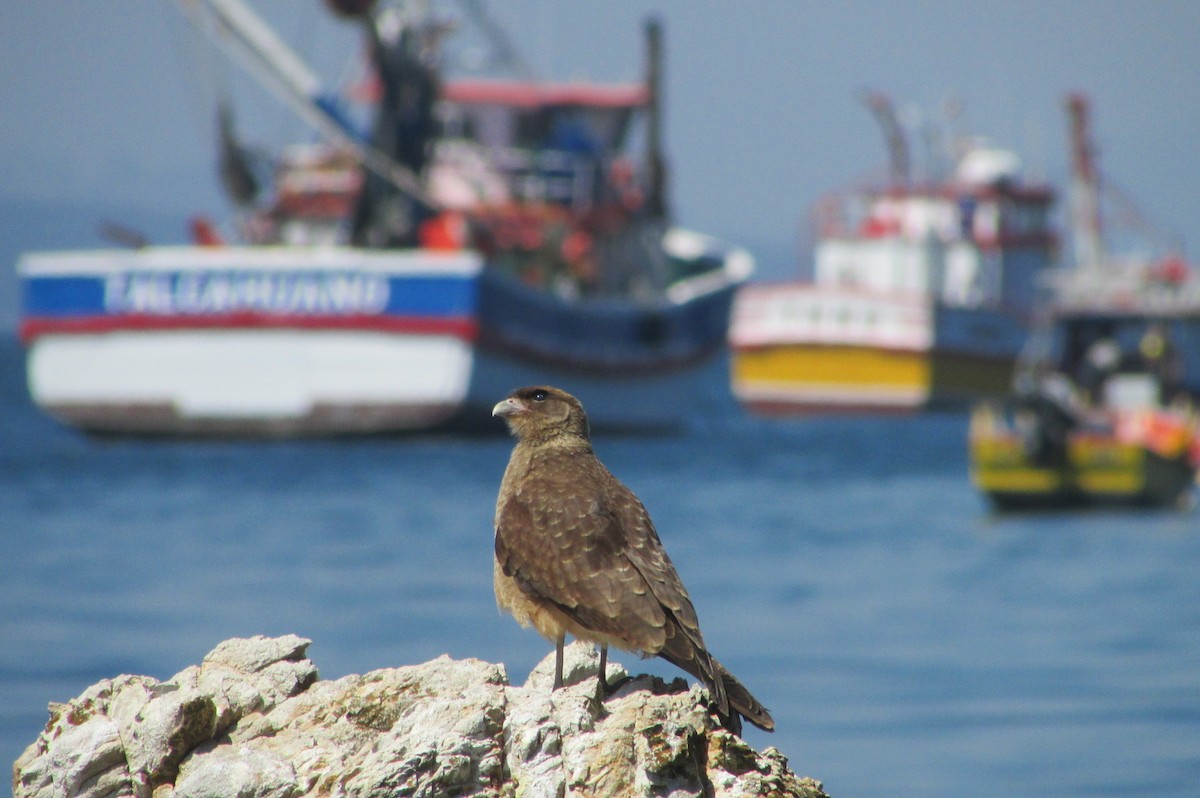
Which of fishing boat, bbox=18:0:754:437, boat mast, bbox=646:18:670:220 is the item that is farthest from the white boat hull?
boat mast, bbox=646:18:670:220

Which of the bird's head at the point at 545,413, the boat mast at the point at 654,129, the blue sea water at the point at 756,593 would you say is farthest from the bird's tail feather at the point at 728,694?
the boat mast at the point at 654,129

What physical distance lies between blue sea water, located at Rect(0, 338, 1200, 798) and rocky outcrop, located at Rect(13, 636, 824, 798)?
5.63 metres

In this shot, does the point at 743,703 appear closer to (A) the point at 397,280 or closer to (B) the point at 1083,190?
(A) the point at 397,280

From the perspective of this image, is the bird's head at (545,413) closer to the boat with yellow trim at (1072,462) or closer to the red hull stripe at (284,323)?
the boat with yellow trim at (1072,462)

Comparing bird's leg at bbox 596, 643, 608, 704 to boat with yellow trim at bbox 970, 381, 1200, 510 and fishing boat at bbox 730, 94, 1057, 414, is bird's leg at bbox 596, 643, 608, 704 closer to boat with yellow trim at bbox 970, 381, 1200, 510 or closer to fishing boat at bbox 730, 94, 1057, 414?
boat with yellow trim at bbox 970, 381, 1200, 510

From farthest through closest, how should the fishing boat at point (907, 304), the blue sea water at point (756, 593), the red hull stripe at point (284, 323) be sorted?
the fishing boat at point (907, 304), the red hull stripe at point (284, 323), the blue sea water at point (756, 593)

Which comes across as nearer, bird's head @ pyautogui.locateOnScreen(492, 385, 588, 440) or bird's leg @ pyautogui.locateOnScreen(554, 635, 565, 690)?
bird's leg @ pyautogui.locateOnScreen(554, 635, 565, 690)

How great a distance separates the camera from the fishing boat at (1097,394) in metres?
30.8

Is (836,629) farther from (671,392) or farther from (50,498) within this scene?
(671,392)

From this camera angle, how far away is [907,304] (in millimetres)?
65000

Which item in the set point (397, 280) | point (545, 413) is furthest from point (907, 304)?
point (545, 413)

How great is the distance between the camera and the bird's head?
7109 mm

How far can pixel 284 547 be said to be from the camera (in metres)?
25.5

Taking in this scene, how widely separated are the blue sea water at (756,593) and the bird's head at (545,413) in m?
4.69
